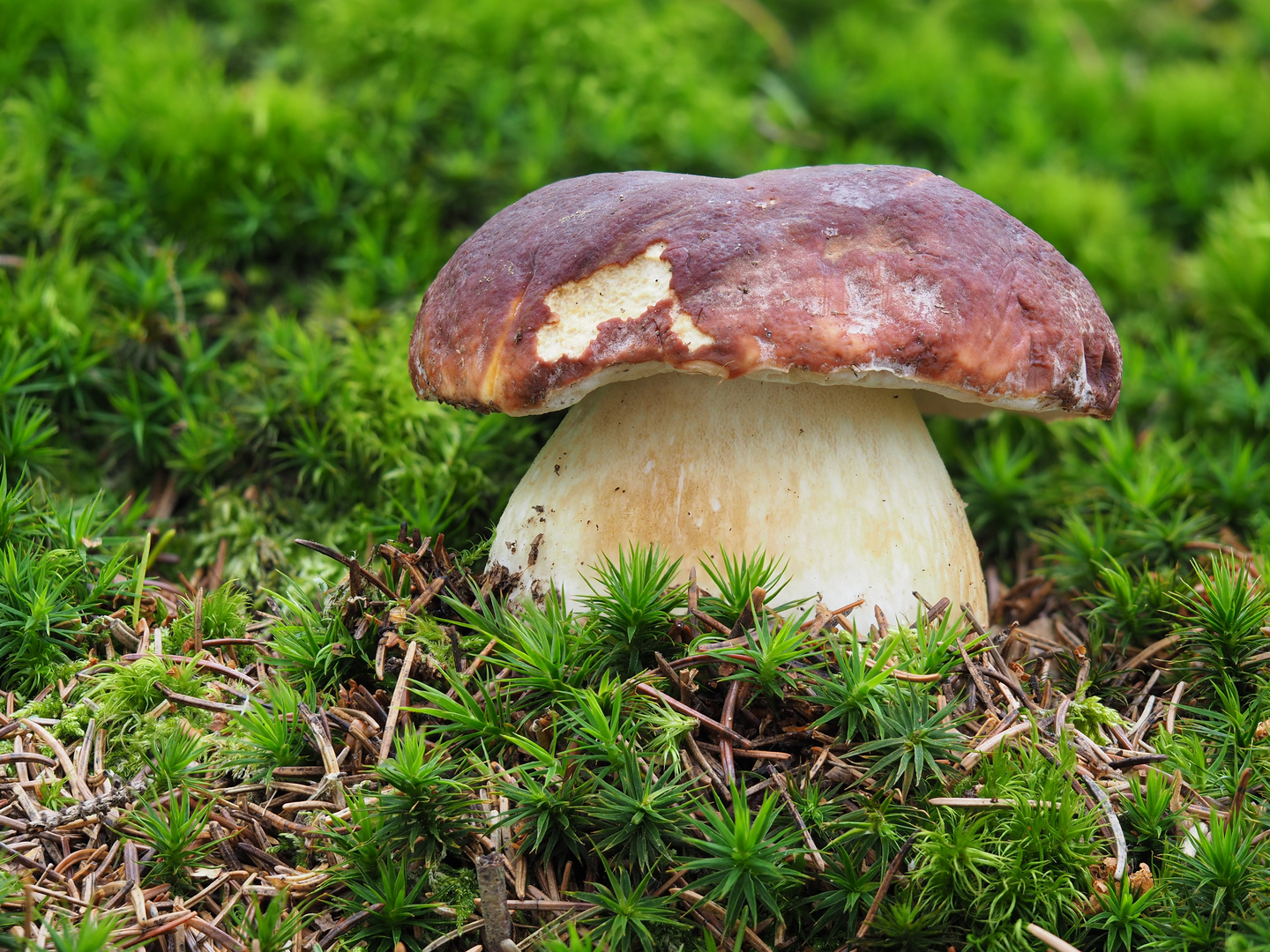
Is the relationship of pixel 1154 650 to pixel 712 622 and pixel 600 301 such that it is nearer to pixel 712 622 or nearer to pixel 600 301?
pixel 712 622

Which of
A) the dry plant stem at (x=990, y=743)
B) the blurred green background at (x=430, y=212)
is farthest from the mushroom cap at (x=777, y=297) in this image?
the blurred green background at (x=430, y=212)

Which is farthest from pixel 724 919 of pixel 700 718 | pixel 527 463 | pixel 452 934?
pixel 527 463

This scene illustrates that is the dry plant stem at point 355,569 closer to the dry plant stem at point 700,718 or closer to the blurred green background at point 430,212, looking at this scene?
the blurred green background at point 430,212

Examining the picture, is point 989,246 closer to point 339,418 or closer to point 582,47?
point 339,418

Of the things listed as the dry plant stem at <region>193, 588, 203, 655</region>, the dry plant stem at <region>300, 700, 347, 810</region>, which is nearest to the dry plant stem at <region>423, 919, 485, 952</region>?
the dry plant stem at <region>300, 700, 347, 810</region>

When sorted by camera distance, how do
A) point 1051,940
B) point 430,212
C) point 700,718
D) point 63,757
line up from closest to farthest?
point 1051,940
point 700,718
point 63,757
point 430,212
